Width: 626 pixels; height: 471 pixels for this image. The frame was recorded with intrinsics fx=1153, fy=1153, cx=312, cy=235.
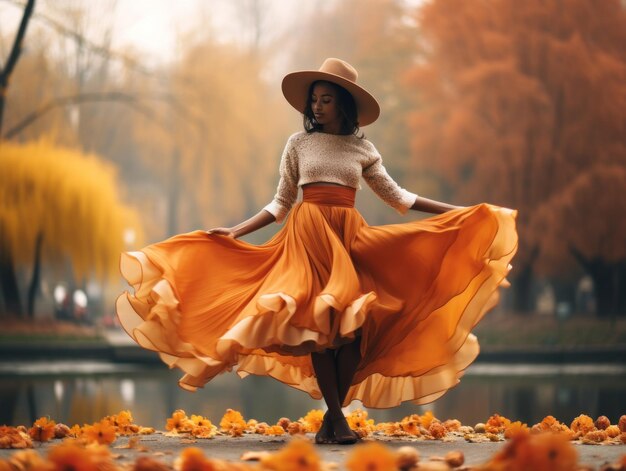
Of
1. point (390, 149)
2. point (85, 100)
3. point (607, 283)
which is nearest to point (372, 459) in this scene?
point (85, 100)

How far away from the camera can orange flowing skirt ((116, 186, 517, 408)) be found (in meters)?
5.71

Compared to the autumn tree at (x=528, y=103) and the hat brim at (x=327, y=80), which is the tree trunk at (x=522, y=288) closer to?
the autumn tree at (x=528, y=103)

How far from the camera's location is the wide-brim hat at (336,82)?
5.93m

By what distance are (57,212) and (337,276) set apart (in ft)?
61.3

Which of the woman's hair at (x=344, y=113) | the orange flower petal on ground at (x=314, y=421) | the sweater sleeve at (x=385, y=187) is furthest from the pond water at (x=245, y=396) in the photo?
the woman's hair at (x=344, y=113)

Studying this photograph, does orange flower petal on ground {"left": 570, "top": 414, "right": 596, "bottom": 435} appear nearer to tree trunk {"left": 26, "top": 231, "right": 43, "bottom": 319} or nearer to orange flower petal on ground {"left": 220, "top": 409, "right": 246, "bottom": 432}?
orange flower petal on ground {"left": 220, "top": 409, "right": 246, "bottom": 432}

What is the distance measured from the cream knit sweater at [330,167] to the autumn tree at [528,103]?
19.6 metres

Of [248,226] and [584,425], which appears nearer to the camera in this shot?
[248,226]

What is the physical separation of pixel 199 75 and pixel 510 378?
43.0 feet

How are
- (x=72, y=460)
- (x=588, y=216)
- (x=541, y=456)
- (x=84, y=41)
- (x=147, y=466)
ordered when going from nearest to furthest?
(x=541, y=456), (x=72, y=460), (x=147, y=466), (x=84, y=41), (x=588, y=216)

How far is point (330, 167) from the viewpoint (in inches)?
234

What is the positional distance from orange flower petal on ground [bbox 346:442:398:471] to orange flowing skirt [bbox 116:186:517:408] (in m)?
1.78

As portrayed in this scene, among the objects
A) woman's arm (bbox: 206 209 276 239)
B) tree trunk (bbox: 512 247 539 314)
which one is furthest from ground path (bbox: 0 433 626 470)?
tree trunk (bbox: 512 247 539 314)

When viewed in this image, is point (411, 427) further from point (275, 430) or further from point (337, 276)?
point (337, 276)
